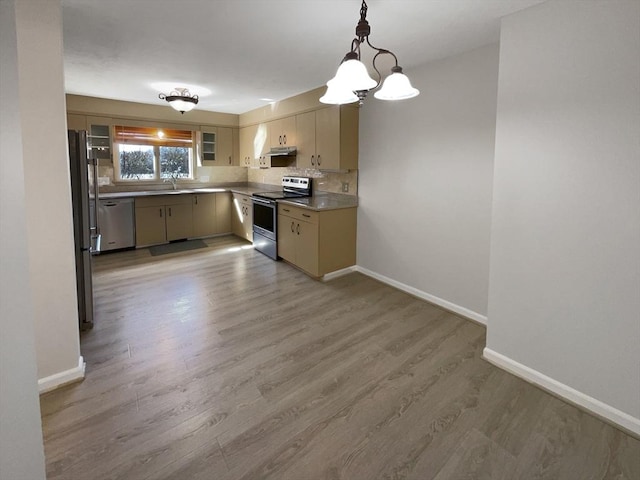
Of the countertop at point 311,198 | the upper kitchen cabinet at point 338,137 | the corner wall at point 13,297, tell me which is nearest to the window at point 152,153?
the countertop at point 311,198

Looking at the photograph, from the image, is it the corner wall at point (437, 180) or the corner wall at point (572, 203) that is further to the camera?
the corner wall at point (437, 180)

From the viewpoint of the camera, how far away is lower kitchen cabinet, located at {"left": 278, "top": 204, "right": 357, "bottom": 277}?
405 cm

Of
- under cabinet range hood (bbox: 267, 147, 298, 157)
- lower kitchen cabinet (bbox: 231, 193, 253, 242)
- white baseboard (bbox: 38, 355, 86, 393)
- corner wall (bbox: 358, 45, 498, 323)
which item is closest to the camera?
white baseboard (bbox: 38, 355, 86, 393)

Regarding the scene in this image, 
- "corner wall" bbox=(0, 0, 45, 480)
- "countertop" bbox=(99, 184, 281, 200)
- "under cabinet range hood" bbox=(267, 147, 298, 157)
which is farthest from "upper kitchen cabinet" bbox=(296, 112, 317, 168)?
"corner wall" bbox=(0, 0, 45, 480)

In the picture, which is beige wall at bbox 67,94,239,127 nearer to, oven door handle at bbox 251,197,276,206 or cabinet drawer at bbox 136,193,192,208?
cabinet drawer at bbox 136,193,192,208

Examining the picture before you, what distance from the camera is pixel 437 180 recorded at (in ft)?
10.9

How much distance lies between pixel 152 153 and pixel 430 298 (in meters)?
5.40

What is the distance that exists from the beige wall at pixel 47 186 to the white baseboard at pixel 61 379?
0.10 feet

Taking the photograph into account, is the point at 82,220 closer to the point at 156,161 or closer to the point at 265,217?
the point at 265,217

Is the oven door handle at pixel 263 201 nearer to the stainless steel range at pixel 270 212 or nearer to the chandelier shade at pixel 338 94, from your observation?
the stainless steel range at pixel 270 212

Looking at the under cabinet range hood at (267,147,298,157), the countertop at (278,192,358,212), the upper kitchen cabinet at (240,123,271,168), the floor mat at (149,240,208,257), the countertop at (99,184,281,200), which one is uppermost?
the upper kitchen cabinet at (240,123,271,168)

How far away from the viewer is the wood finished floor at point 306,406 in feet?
5.29

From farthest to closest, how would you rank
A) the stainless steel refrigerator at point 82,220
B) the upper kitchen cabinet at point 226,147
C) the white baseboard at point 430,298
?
the upper kitchen cabinet at point 226,147 < the white baseboard at point 430,298 < the stainless steel refrigerator at point 82,220

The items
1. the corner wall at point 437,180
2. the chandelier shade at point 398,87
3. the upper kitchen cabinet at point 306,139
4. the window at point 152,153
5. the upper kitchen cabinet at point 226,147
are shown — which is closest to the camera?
the chandelier shade at point 398,87
